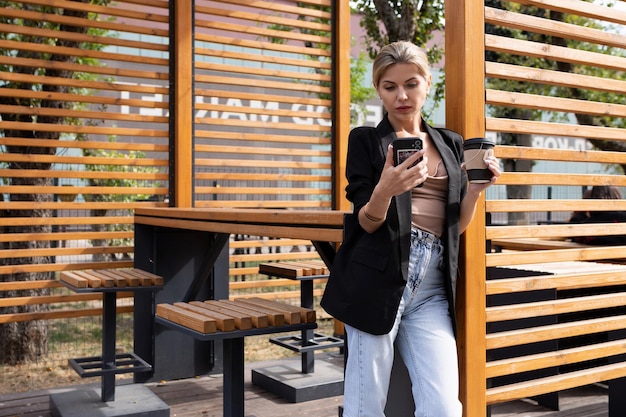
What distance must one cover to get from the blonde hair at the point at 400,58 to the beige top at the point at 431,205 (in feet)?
1.23

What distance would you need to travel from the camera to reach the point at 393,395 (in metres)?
2.60

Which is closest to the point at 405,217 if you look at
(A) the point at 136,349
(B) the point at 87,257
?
(A) the point at 136,349

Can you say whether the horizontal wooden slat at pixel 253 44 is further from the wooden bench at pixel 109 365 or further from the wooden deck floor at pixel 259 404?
the wooden deck floor at pixel 259 404

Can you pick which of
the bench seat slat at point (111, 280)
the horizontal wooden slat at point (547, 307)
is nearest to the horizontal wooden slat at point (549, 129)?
the horizontal wooden slat at point (547, 307)

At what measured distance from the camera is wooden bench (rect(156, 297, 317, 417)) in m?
2.78

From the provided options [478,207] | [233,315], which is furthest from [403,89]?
[233,315]

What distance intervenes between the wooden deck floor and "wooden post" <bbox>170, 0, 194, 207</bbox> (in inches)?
63.5

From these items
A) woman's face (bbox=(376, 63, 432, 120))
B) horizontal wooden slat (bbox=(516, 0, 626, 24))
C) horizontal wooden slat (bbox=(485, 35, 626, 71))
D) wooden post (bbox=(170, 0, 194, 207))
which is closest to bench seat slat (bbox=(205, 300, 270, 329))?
woman's face (bbox=(376, 63, 432, 120))

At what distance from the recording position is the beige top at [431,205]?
221 centimetres

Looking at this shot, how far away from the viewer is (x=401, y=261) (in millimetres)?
2078

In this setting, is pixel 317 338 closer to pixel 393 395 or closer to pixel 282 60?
pixel 393 395

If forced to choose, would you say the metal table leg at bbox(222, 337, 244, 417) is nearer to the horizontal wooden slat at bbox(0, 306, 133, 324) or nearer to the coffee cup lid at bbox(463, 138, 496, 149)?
the coffee cup lid at bbox(463, 138, 496, 149)

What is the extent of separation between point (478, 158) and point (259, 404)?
112 inches

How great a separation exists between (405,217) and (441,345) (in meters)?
0.46
